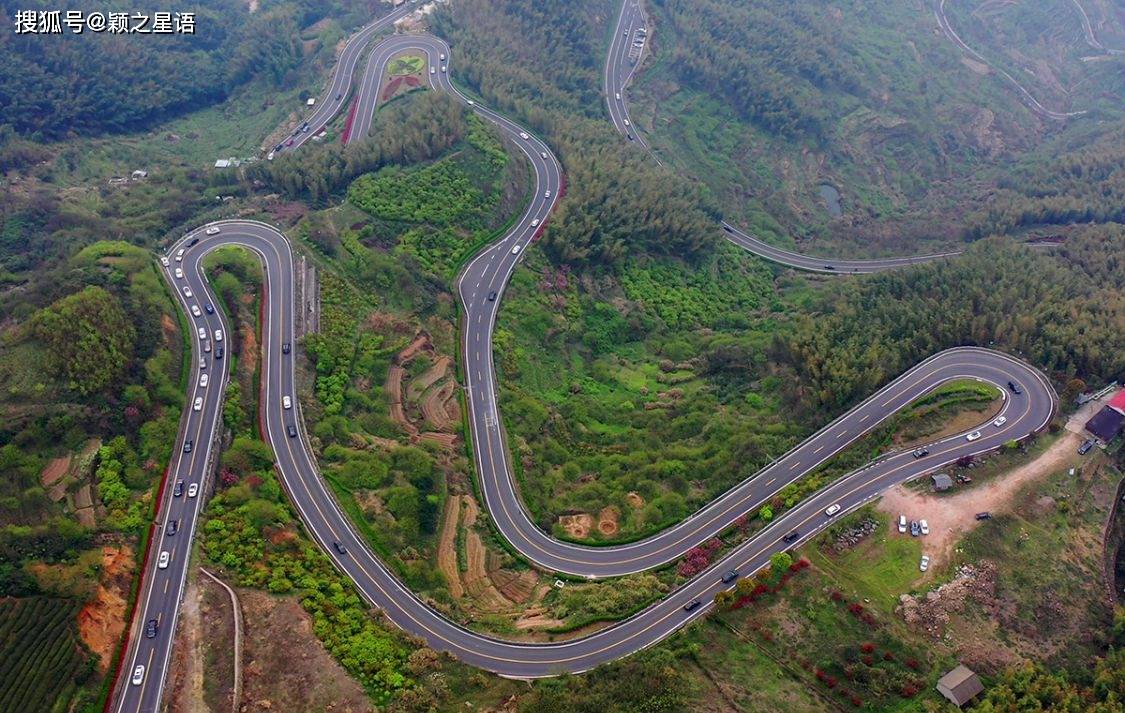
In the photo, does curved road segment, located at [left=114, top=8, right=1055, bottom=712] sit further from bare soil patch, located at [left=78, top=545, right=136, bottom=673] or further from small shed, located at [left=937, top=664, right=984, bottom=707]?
small shed, located at [left=937, top=664, right=984, bottom=707]

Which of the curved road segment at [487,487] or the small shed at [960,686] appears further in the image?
the curved road segment at [487,487]

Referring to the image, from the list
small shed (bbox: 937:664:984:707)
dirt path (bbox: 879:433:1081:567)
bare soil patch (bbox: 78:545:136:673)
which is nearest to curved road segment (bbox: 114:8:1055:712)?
bare soil patch (bbox: 78:545:136:673)

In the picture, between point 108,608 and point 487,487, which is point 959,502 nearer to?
point 487,487

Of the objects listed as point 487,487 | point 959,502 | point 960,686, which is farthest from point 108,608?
point 959,502

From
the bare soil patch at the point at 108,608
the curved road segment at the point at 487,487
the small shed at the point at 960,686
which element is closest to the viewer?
the bare soil patch at the point at 108,608

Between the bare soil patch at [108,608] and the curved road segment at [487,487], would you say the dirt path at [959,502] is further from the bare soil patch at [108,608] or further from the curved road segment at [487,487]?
the bare soil patch at [108,608]

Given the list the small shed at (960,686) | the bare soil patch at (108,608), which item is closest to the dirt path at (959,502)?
the small shed at (960,686)
